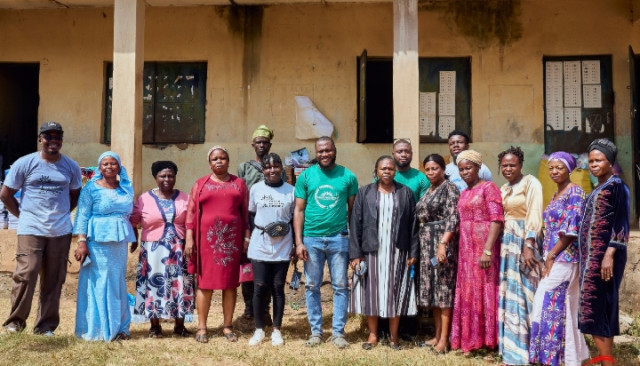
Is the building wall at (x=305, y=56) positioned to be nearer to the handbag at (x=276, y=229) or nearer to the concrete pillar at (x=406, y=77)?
the concrete pillar at (x=406, y=77)

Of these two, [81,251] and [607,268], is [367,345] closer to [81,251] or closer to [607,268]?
[607,268]

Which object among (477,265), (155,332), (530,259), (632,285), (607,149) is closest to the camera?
(607,149)

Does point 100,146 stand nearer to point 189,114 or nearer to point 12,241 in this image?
point 189,114

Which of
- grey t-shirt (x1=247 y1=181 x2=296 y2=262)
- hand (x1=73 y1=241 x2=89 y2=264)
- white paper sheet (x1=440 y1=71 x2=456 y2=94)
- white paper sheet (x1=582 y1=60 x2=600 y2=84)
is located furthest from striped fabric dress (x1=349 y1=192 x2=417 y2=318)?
white paper sheet (x1=582 y1=60 x2=600 y2=84)

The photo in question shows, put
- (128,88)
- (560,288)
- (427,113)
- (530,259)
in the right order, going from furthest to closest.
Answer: (427,113), (128,88), (530,259), (560,288)

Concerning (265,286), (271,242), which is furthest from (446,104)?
(265,286)

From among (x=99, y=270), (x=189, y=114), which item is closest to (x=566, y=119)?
(x=189, y=114)

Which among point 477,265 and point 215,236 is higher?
point 215,236

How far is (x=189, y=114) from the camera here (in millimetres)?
9078

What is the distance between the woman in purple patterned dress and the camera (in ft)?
14.3

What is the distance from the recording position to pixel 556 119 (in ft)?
28.6

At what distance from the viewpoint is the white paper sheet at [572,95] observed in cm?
870

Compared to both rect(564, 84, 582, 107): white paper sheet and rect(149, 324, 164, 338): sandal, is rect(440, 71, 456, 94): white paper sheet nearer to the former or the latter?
rect(564, 84, 582, 107): white paper sheet

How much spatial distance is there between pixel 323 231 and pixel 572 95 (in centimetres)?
518
